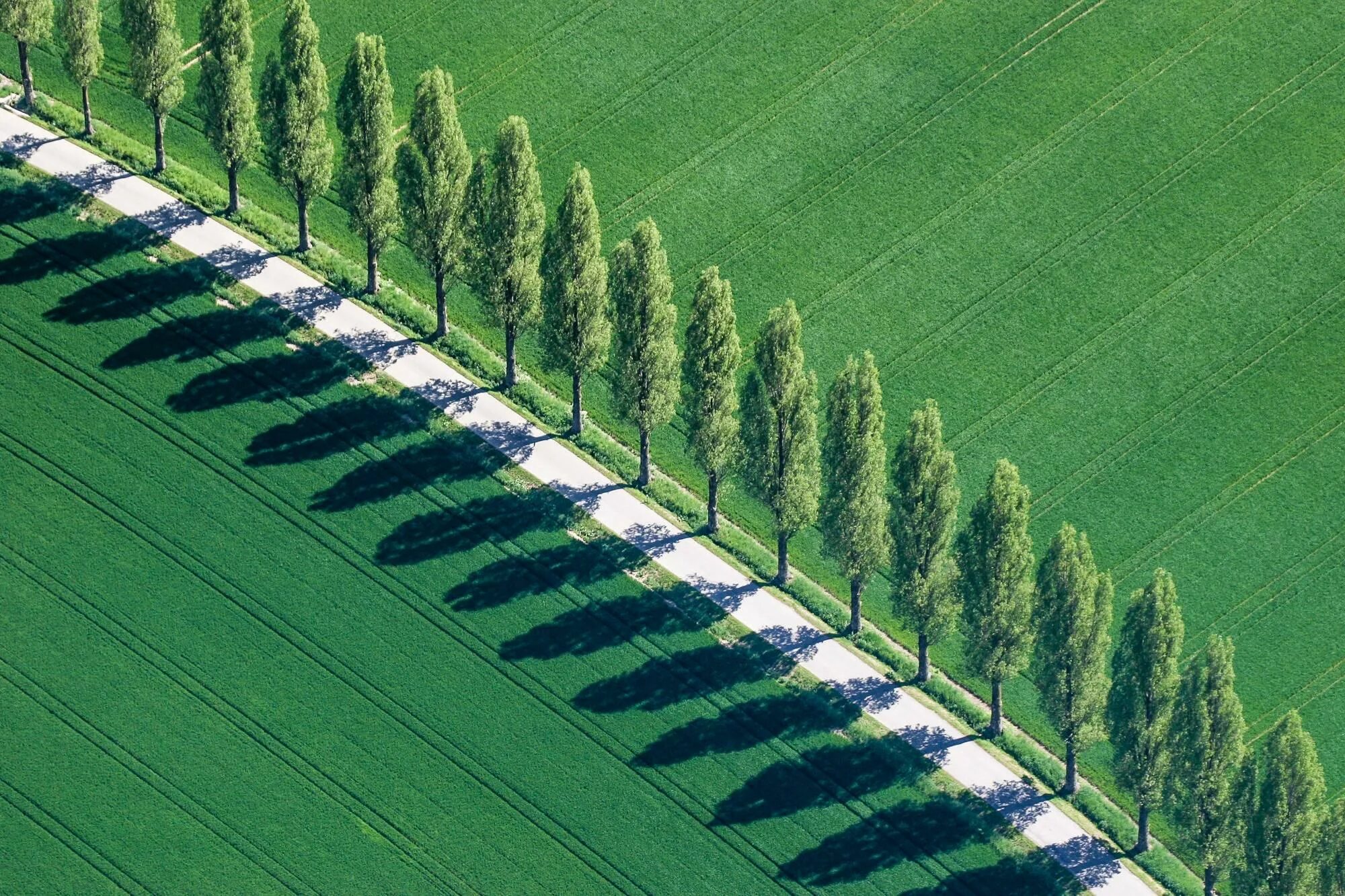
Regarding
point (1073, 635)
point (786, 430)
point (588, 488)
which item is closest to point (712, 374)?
point (786, 430)

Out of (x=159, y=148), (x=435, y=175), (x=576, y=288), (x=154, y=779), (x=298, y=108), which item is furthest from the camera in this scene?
(x=159, y=148)

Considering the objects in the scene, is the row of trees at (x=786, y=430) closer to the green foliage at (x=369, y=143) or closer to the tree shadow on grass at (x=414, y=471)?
the green foliage at (x=369, y=143)

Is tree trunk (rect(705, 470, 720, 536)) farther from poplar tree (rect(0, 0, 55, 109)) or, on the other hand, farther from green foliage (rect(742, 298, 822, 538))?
poplar tree (rect(0, 0, 55, 109))

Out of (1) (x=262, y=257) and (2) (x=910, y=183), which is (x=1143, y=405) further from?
(1) (x=262, y=257)

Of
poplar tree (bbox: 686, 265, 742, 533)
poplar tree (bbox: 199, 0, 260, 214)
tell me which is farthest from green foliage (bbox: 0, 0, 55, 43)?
poplar tree (bbox: 686, 265, 742, 533)

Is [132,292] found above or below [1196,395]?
below

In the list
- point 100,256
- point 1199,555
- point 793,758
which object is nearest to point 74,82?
point 100,256

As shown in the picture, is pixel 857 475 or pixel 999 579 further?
pixel 857 475

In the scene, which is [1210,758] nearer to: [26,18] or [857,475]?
[857,475]
